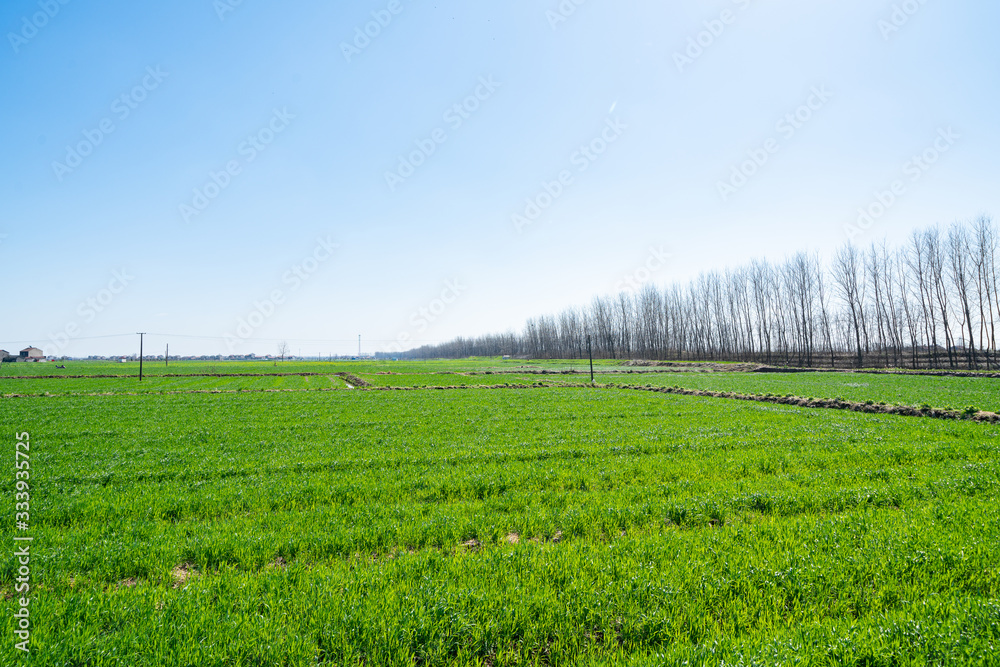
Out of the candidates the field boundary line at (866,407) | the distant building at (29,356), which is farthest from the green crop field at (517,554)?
the distant building at (29,356)

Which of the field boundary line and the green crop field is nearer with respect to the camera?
the green crop field

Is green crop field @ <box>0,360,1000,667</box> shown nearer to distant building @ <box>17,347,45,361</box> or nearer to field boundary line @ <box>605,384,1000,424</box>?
field boundary line @ <box>605,384,1000,424</box>

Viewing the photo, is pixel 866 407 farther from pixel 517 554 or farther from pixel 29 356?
pixel 29 356

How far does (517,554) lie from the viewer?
5.72 metres

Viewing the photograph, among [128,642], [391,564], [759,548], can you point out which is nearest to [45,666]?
[128,642]

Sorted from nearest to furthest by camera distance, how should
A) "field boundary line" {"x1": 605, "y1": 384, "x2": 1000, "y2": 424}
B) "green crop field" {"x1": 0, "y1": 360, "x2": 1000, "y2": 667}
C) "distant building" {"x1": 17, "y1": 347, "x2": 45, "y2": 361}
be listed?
"green crop field" {"x1": 0, "y1": 360, "x2": 1000, "y2": 667}
"field boundary line" {"x1": 605, "y1": 384, "x2": 1000, "y2": 424}
"distant building" {"x1": 17, "y1": 347, "x2": 45, "y2": 361}

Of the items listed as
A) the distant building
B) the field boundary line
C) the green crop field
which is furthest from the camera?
the distant building

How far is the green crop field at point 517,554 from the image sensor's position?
3949 mm

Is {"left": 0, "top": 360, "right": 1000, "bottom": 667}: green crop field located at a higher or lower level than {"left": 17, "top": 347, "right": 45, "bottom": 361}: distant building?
lower

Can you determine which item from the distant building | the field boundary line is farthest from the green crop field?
the distant building

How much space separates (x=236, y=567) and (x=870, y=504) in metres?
10.4

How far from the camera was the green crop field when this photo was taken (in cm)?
395

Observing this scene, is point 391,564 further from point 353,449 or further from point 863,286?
point 863,286

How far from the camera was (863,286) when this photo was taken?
2879 inches
